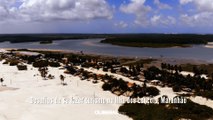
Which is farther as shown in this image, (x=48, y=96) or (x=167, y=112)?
(x=48, y=96)

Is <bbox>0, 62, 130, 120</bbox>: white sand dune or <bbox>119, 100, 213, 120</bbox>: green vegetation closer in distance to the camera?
<bbox>119, 100, 213, 120</bbox>: green vegetation

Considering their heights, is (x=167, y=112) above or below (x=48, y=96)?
above

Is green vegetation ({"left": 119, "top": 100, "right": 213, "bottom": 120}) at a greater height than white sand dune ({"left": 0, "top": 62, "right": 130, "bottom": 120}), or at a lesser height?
greater

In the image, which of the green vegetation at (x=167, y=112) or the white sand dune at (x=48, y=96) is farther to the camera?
the white sand dune at (x=48, y=96)

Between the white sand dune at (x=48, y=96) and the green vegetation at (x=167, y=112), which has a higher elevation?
the green vegetation at (x=167, y=112)
